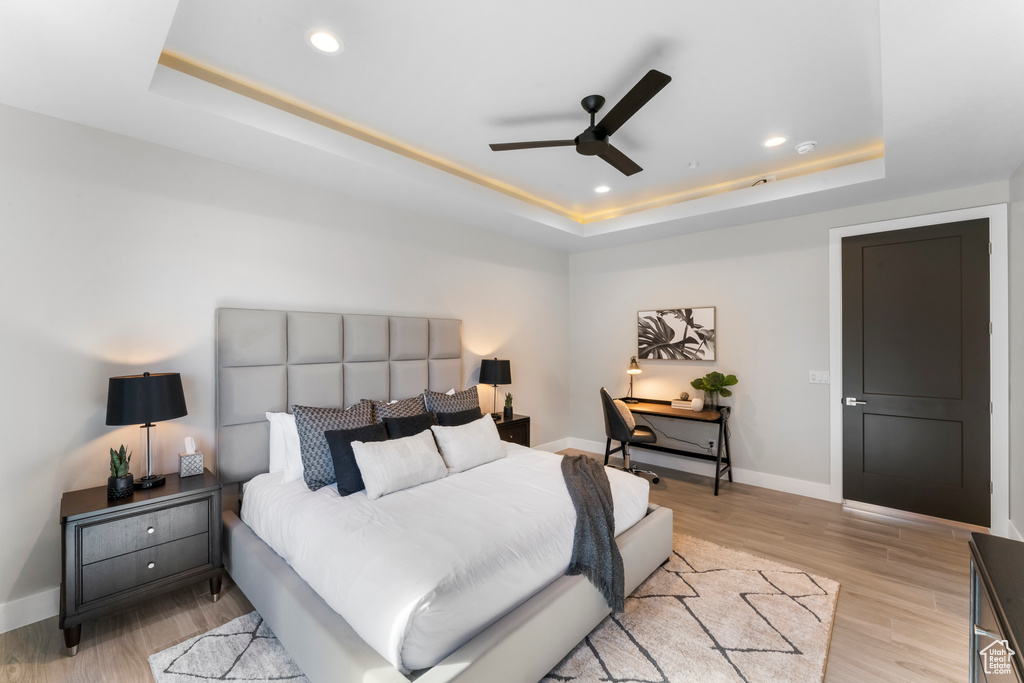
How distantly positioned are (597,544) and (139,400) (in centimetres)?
236

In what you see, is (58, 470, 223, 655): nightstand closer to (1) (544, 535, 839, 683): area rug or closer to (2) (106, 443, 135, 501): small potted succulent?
(2) (106, 443, 135, 501): small potted succulent

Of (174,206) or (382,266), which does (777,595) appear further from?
(174,206)

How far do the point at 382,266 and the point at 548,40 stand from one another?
2.18 metres

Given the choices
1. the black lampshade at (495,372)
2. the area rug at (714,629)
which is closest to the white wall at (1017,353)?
the area rug at (714,629)

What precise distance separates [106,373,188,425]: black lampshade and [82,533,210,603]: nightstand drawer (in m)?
0.64

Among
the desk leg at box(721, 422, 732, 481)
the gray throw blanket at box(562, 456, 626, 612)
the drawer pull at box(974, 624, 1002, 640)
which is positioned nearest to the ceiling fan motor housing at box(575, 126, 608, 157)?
the gray throw blanket at box(562, 456, 626, 612)

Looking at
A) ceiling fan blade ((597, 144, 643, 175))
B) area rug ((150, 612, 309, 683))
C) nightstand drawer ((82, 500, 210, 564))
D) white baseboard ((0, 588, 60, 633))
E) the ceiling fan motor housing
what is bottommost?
area rug ((150, 612, 309, 683))

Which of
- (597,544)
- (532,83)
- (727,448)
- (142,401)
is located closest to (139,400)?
(142,401)

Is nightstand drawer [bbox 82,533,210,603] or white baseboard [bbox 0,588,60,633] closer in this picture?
nightstand drawer [bbox 82,533,210,603]

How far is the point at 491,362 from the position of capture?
13.8ft

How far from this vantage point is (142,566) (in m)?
2.15

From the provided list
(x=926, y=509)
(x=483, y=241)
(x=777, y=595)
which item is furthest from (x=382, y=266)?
(x=926, y=509)

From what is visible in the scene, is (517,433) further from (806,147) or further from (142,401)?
(806,147)

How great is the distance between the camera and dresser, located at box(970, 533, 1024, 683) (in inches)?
35.2
